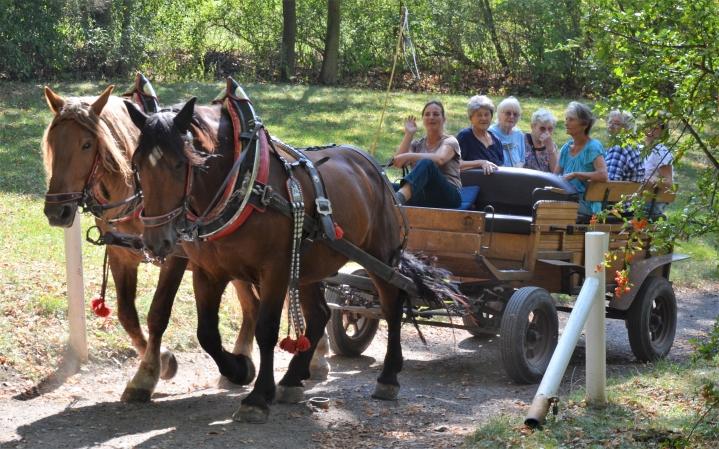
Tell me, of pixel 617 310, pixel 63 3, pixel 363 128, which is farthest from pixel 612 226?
pixel 63 3

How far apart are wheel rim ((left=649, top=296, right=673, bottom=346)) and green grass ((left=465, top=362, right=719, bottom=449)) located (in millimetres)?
1704

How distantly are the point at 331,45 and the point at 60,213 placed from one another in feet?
57.0

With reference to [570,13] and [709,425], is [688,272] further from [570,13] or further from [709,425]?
[570,13]

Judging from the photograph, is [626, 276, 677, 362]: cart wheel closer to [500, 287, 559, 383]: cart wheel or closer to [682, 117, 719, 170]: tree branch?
[500, 287, 559, 383]: cart wheel

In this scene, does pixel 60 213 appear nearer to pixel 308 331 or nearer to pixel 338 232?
pixel 338 232

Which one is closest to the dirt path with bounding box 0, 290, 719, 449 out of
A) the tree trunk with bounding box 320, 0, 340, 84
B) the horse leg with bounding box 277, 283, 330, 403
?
the horse leg with bounding box 277, 283, 330, 403

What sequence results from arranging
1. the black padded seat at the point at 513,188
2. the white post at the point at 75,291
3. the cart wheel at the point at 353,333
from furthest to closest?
the cart wheel at the point at 353,333 < the black padded seat at the point at 513,188 < the white post at the point at 75,291

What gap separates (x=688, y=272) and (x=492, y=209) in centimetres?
559

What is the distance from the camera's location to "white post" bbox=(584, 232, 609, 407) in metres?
6.12

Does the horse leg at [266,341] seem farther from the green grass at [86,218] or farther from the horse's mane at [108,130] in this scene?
the green grass at [86,218]

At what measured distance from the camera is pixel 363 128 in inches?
689

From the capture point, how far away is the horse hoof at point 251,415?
595 centimetres

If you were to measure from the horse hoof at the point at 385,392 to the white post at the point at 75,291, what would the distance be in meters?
2.08

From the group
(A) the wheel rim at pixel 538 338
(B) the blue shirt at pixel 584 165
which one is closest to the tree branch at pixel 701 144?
(A) the wheel rim at pixel 538 338
